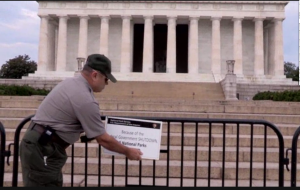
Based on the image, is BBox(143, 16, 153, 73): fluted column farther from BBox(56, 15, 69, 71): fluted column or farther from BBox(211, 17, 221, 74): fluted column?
BBox(56, 15, 69, 71): fluted column

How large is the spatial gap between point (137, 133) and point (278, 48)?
163 ft

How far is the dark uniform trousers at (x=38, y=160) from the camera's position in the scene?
4184 millimetres

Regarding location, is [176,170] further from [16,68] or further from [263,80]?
[16,68]

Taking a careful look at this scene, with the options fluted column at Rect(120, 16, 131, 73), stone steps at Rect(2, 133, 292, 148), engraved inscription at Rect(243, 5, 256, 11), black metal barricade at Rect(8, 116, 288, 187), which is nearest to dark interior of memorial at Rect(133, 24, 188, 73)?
fluted column at Rect(120, 16, 131, 73)

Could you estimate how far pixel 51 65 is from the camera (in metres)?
53.6

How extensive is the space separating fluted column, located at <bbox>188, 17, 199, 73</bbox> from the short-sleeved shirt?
45462mm

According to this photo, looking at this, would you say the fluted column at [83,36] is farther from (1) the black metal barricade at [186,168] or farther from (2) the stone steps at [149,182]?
(2) the stone steps at [149,182]

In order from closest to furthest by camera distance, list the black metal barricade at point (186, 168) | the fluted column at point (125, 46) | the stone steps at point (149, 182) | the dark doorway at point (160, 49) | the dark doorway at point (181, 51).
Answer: the stone steps at point (149, 182) → the black metal barricade at point (186, 168) → the fluted column at point (125, 46) → the dark doorway at point (160, 49) → the dark doorway at point (181, 51)

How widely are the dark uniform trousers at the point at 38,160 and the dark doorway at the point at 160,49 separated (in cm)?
5531

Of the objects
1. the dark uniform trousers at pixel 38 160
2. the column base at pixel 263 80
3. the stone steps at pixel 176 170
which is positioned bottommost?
the stone steps at pixel 176 170

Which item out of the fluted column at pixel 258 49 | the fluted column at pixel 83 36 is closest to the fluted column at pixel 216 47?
the fluted column at pixel 258 49

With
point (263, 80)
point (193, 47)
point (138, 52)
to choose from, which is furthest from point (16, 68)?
point (263, 80)

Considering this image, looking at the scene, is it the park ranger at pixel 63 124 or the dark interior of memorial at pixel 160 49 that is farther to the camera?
the dark interior of memorial at pixel 160 49

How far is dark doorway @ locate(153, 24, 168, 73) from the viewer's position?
59.8 m
